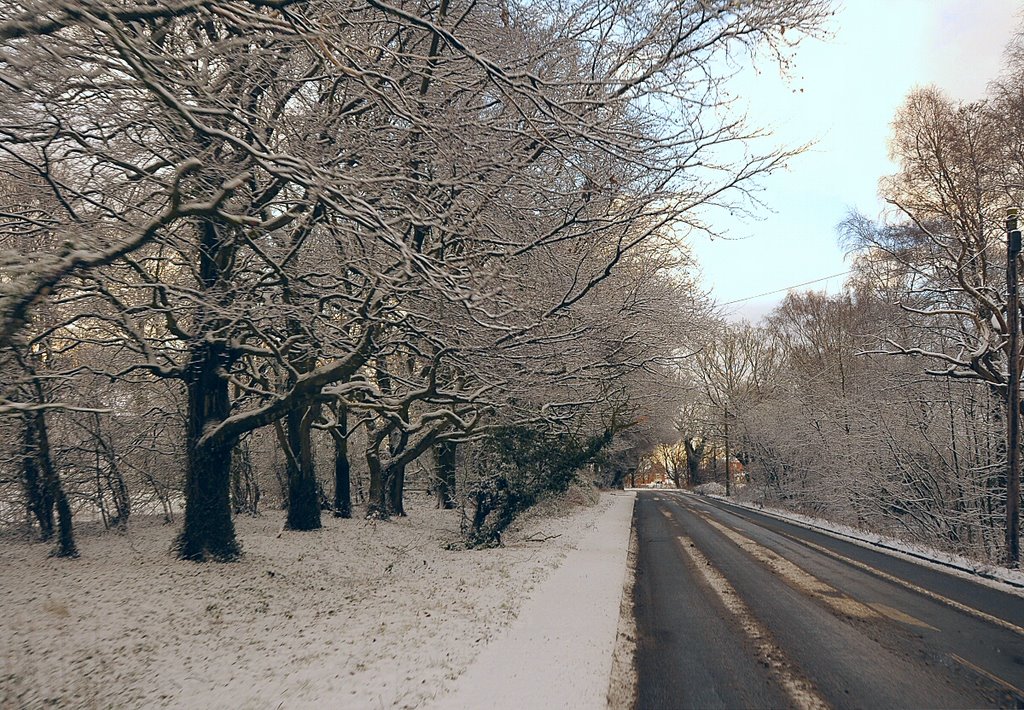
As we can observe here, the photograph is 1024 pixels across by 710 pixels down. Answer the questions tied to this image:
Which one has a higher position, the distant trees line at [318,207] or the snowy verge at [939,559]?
the distant trees line at [318,207]

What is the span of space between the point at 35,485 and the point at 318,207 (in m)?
10.7

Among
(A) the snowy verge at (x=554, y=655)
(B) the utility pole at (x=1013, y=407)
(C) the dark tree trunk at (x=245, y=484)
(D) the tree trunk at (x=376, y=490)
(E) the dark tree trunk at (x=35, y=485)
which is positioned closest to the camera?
(A) the snowy verge at (x=554, y=655)

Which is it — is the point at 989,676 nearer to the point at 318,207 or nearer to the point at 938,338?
the point at 318,207

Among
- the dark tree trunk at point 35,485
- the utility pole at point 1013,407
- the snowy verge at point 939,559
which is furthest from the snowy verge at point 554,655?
the dark tree trunk at point 35,485

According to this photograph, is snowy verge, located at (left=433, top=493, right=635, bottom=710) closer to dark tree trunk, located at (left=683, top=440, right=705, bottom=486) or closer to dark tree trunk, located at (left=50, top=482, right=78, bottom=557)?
dark tree trunk, located at (left=50, top=482, right=78, bottom=557)

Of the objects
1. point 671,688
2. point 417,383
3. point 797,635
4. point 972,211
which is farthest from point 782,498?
point 671,688

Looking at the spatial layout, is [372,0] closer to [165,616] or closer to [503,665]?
[503,665]

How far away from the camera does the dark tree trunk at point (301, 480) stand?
17406mm

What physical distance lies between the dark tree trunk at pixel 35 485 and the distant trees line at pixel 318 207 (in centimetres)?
9

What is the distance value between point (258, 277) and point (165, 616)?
5.68 meters

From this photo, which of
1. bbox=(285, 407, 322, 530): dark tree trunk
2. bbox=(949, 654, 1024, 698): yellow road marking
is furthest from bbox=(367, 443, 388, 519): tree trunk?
bbox=(949, 654, 1024, 698): yellow road marking

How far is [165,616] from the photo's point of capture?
859cm

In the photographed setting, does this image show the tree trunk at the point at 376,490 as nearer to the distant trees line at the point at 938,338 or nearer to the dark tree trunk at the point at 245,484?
the dark tree trunk at the point at 245,484

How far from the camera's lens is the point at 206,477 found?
1189 cm
